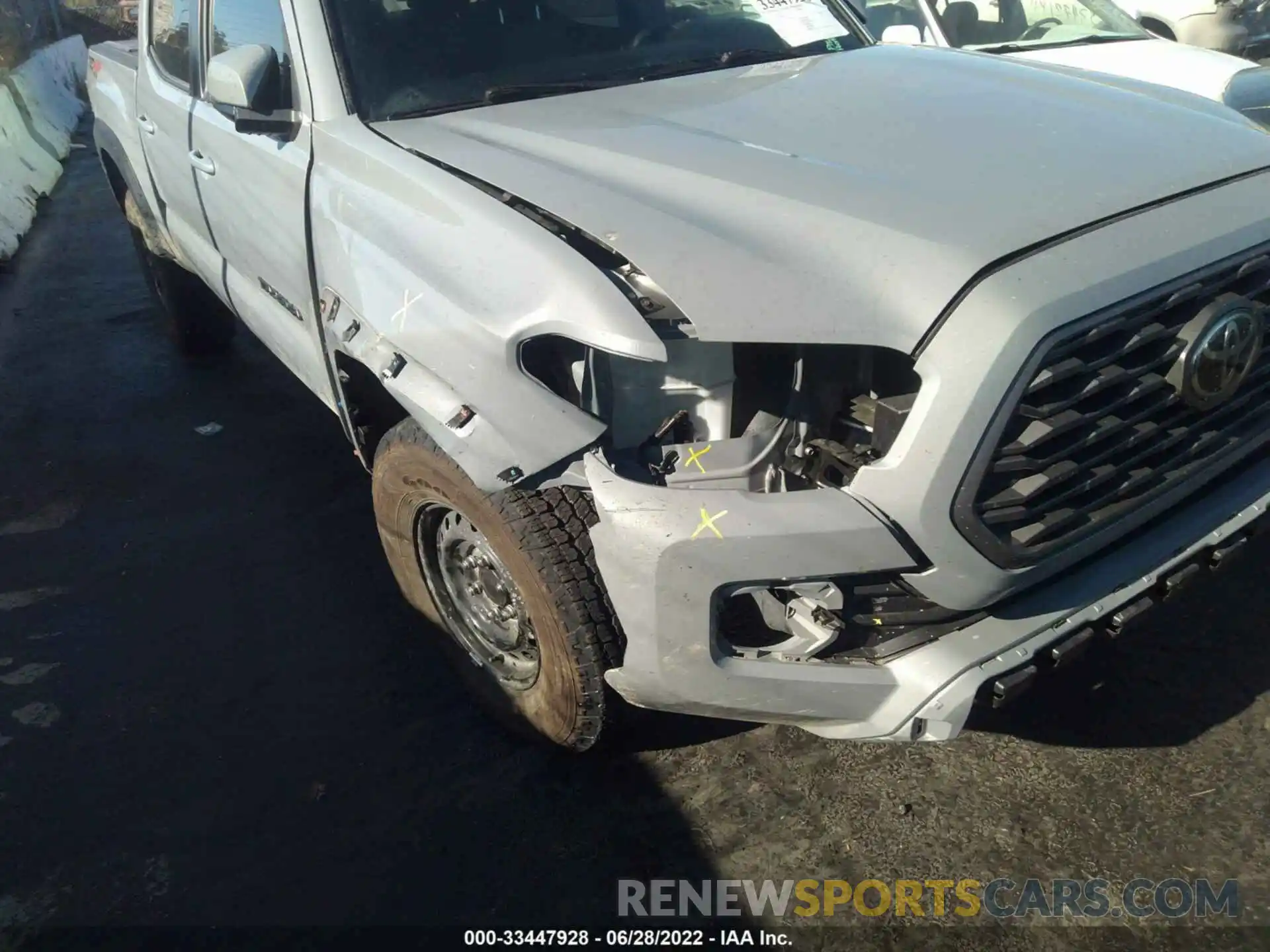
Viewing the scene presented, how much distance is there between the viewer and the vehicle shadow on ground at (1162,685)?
104 inches

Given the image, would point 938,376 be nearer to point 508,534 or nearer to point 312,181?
point 508,534

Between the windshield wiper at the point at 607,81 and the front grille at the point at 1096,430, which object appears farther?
the windshield wiper at the point at 607,81

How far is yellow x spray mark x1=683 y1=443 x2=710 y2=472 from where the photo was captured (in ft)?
6.54

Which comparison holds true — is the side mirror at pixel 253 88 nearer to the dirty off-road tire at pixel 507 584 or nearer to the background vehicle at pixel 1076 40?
the dirty off-road tire at pixel 507 584

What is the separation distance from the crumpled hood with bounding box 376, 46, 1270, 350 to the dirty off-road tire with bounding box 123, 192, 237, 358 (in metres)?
3.04

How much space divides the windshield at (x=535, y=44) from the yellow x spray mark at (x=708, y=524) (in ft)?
4.96

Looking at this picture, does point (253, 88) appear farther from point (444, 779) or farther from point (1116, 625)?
point (1116, 625)

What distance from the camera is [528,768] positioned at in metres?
2.63

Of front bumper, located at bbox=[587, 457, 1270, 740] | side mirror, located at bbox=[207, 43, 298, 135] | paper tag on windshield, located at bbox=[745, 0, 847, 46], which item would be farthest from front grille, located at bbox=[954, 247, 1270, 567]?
side mirror, located at bbox=[207, 43, 298, 135]

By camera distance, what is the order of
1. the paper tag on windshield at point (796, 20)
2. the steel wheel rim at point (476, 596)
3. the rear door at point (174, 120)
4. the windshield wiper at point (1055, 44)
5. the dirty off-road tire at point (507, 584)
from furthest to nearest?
1. the windshield wiper at point (1055, 44)
2. the rear door at point (174, 120)
3. the paper tag on windshield at point (796, 20)
4. the steel wheel rim at point (476, 596)
5. the dirty off-road tire at point (507, 584)

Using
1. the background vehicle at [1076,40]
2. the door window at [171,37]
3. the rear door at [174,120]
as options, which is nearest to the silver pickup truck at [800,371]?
the rear door at [174,120]

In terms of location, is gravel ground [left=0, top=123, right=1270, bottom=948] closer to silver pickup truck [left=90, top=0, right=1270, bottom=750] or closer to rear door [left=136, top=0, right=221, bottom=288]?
Result: silver pickup truck [left=90, top=0, right=1270, bottom=750]

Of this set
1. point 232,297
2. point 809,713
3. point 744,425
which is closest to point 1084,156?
point 744,425

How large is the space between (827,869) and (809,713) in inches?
21.3
